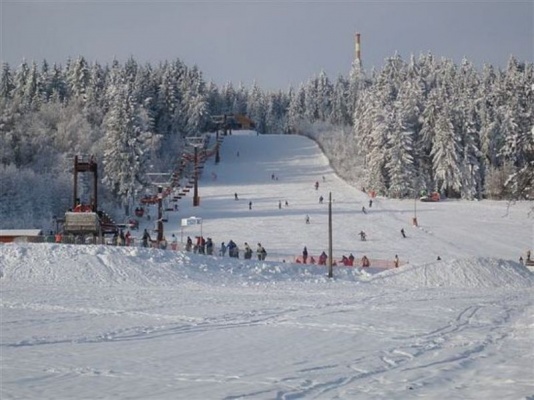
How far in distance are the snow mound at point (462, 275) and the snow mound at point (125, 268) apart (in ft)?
8.29

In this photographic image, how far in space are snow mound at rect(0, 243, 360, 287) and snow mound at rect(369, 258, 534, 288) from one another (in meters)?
2.53

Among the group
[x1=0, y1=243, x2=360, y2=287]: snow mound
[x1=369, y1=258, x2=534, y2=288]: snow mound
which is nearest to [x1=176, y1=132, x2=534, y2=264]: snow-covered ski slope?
[x1=0, y1=243, x2=360, y2=287]: snow mound

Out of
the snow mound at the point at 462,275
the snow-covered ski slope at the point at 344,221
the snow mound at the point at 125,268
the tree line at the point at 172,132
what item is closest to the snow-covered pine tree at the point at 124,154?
the tree line at the point at 172,132

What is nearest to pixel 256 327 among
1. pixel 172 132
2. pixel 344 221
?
pixel 344 221

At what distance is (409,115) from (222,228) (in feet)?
124

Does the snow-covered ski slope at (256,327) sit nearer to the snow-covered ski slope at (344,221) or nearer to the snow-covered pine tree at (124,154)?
the snow-covered ski slope at (344,221)

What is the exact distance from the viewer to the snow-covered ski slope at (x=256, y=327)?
958cm

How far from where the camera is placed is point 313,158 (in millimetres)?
98812

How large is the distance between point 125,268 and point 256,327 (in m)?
12.4

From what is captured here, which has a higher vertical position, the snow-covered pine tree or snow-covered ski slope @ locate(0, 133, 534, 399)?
the snow-covered pine tree

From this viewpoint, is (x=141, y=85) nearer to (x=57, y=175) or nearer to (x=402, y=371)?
(x=57, y=175)

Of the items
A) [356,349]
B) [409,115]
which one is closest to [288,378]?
[356,349]

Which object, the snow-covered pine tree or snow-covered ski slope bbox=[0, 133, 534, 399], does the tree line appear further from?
snow-covered ski slope bbox=[0, 133, 534, 399]

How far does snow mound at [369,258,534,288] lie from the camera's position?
28656 millimetres
